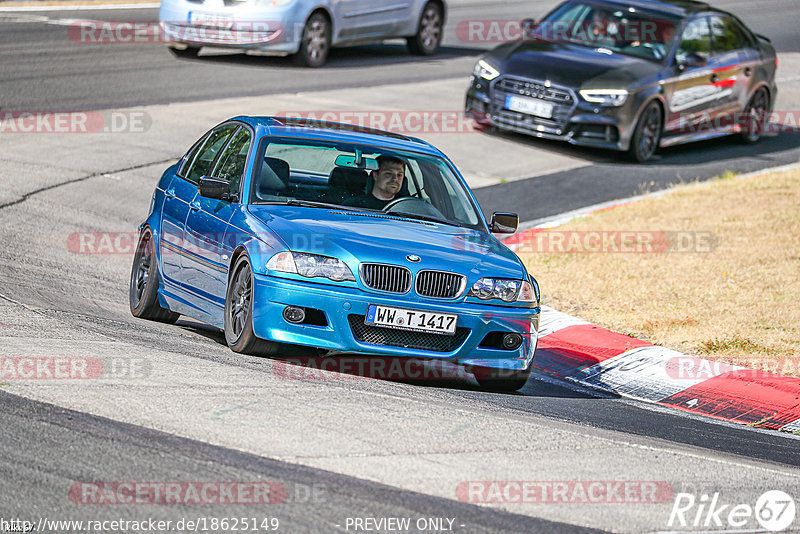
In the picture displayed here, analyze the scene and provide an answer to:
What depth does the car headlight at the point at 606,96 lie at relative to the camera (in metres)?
15.9

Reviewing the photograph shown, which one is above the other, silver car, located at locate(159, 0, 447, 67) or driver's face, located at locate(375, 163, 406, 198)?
driver's face, located at locate(375, 163, 406, 198)

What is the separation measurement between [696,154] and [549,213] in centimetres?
485

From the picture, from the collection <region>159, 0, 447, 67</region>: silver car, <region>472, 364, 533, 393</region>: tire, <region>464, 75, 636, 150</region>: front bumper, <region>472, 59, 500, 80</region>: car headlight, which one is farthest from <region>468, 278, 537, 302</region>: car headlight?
<region>159, 0, 447, 67</region>: silver car

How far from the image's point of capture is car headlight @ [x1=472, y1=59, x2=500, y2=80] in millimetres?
16516

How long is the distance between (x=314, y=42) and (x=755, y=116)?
7122 mm

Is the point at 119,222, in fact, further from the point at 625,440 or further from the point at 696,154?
the point at 696,154

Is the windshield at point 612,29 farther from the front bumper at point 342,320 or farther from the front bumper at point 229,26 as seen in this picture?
the front bumper at point 342,320

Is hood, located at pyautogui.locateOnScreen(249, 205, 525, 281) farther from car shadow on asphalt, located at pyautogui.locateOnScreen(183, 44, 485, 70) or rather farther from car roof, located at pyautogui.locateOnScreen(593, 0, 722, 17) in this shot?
car shadow on asphalt, located at pyautogui.locateOnScreen(183, 44, 485, 70)

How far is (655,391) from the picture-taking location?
8.44 metres

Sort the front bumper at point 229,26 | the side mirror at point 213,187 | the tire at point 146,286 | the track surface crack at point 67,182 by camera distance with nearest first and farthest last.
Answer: the side mirror at point 213,187, the tire at point 146,286, the track surface crack at point 67,182, the front bumper at point 229,26

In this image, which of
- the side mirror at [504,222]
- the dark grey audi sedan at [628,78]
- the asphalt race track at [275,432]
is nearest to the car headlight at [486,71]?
the dark grey audi sedan at [628,78]

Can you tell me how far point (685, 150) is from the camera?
1816 cm

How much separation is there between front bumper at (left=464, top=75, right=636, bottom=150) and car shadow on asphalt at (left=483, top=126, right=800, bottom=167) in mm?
541

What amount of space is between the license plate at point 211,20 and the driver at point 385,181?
10959mm
